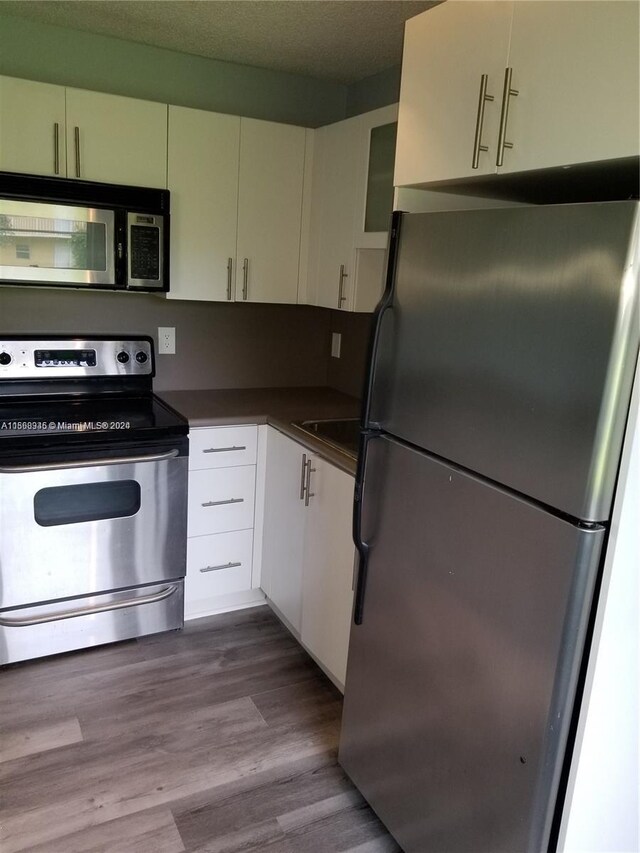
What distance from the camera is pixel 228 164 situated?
2.71 m

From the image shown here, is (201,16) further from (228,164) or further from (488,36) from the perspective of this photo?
(488,36)

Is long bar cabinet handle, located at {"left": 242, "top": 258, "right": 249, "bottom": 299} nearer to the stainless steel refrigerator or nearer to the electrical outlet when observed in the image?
the electrical outlet

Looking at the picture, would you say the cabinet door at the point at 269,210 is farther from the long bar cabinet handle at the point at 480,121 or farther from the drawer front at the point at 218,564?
the long bar cabinet handle at the point at 480,121

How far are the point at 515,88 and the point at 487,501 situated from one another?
81cm

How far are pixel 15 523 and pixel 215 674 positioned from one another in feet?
2.99

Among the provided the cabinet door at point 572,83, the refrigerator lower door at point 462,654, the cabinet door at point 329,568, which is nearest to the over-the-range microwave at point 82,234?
the cabinet door at point 329,568

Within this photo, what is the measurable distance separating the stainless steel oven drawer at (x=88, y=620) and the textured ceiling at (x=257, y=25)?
212 centimetres

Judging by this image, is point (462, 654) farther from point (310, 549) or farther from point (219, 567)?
point (219, 567)

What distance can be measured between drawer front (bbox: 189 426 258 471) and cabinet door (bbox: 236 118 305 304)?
603 millimetres

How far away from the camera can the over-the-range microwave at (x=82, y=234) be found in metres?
2.36

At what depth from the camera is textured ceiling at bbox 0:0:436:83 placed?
224 cm

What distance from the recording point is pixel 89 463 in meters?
2.34

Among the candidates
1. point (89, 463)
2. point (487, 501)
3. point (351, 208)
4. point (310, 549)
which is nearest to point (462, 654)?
point (487, 501)

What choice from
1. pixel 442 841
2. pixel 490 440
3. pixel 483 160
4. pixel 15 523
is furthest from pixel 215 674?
pixel 483 160
